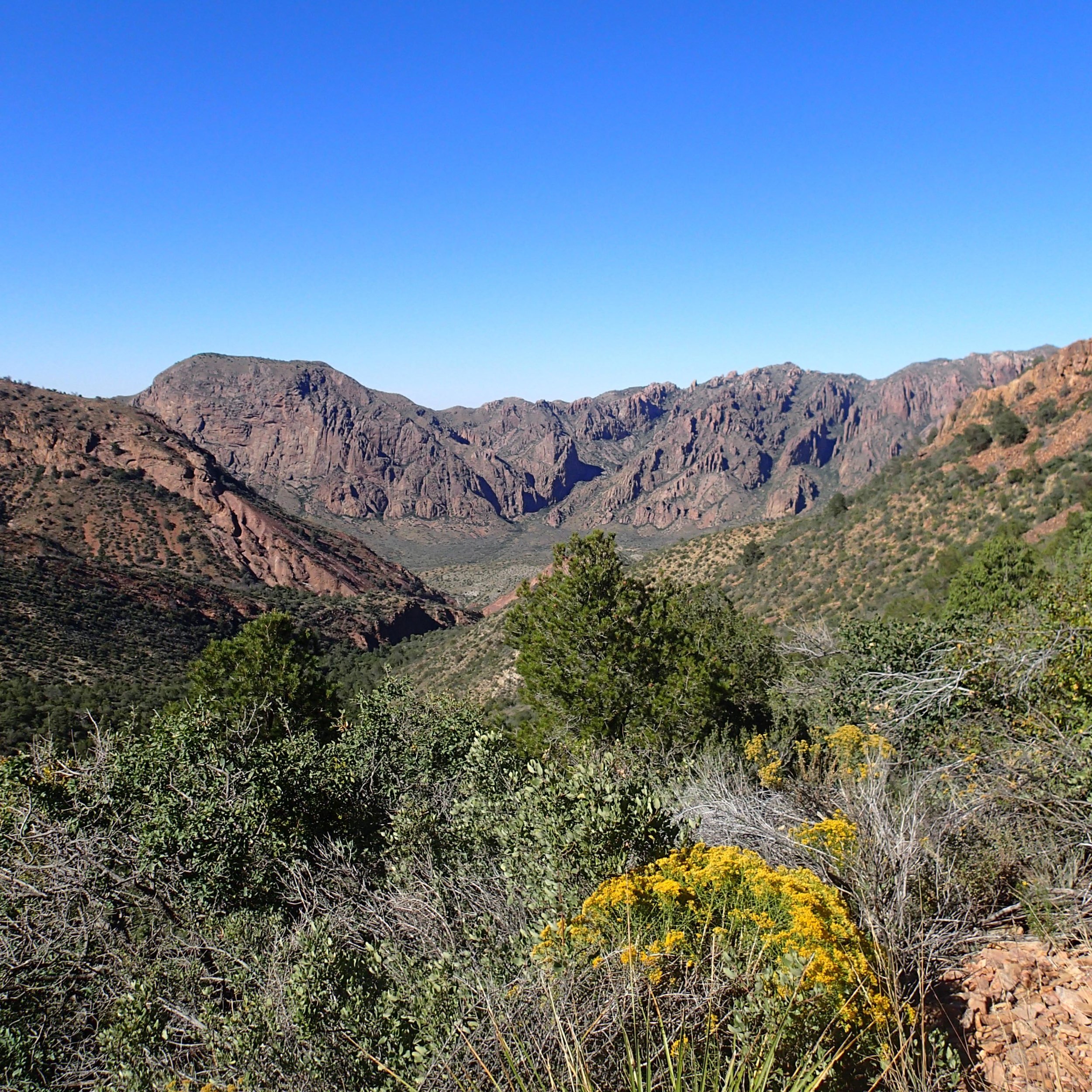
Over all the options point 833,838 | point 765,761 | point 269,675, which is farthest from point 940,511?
point 833,838

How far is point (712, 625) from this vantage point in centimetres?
1956

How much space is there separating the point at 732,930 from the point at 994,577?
20251 mm

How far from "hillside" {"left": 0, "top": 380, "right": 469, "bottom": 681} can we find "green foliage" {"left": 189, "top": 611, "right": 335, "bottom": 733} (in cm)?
1899

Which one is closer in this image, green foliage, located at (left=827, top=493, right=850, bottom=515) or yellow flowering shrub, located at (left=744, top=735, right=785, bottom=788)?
yellow flowering shrub, located at (left=744, top=735, right=785, bottom=788)

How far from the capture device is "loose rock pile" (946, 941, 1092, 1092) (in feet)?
13.9

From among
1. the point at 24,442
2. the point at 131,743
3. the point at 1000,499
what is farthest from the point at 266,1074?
the point at 24,442

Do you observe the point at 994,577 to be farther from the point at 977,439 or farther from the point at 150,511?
the point at 150,511

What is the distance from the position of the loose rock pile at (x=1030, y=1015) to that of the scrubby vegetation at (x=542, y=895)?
0.19 m

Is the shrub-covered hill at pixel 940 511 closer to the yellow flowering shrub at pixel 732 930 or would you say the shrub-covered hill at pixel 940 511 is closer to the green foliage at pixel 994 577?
the green foliage at pixel 994 577

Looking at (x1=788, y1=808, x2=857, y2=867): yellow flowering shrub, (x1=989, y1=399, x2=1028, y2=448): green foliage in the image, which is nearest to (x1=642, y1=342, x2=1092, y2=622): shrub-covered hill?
(x1=989, y1=399, x2=1028, y2=448): green foliage

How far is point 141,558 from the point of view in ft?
213

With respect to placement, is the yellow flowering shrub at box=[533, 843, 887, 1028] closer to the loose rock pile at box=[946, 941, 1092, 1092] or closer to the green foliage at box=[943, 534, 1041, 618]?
the loose rock pile at box=[946, 941, 1092, 1092]

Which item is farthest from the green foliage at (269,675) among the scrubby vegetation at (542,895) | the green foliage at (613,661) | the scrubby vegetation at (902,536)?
the scrubby vegetation at (902,536)

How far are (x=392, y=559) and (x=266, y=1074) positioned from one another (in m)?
143
